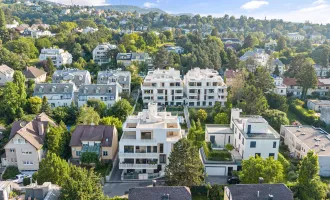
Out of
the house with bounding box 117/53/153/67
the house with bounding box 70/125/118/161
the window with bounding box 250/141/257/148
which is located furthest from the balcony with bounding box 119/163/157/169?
the house with bounding box 117/53/153/67

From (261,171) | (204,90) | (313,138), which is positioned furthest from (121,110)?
(313,138)

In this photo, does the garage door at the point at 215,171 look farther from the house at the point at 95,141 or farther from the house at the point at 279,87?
the house at the point at 279,87

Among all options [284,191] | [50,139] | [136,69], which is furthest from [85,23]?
[284,191]

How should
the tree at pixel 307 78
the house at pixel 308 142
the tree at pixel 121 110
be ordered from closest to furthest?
1. the house at pixel 308 142
2. the tree at pixel 121 110
3. the tree at pixel 307 78

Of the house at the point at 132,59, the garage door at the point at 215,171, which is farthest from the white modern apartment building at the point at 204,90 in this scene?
the garage door at the point at 215,171

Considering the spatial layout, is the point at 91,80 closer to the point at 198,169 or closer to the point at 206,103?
the point at 206,103

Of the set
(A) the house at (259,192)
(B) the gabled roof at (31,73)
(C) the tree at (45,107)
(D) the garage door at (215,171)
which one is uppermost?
(B) the gabled roof at (31,73)

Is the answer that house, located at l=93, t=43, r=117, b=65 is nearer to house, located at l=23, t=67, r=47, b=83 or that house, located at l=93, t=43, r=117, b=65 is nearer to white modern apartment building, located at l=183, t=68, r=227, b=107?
house, located at l=23, t=67, r=47, b=83
